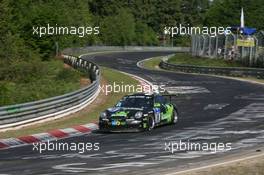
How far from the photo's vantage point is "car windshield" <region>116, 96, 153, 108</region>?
2208 centimetres

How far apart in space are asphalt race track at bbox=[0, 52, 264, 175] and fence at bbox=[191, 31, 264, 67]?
77.7ft

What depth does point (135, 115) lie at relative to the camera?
21.0 m

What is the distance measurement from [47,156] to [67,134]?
553 cm

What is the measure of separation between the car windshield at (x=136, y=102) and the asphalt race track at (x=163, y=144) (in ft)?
3.32

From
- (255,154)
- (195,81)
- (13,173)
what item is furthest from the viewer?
(195,81)

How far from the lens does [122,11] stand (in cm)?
12975

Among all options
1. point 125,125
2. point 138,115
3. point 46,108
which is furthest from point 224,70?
point 125,125

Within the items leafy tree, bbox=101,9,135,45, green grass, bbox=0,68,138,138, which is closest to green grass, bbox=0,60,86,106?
green grass, bbox=0,68,138,138

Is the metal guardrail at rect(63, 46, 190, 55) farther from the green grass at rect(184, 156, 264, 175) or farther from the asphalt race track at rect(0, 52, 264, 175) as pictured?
the green grass at rect(184, 156, 264, 175)

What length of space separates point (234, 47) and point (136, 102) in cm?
3991

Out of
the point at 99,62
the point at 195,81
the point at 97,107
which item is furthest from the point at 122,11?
the point at 97,107

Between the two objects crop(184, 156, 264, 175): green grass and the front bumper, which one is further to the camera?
the front bumper

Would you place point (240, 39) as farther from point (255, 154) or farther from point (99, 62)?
point (255, 154)

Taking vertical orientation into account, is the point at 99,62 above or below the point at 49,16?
below
